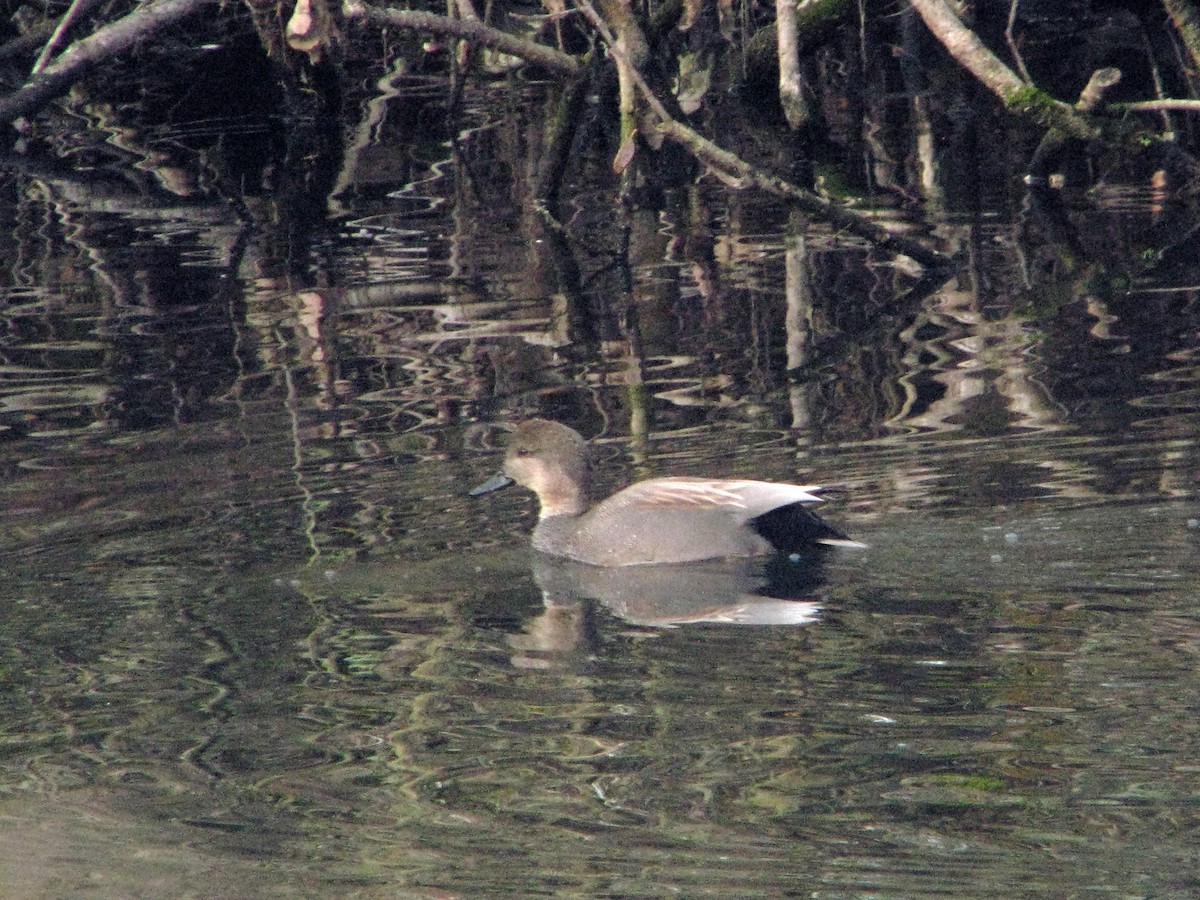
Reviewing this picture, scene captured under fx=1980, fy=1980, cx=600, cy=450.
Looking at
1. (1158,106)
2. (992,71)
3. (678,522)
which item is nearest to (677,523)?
(678,522)

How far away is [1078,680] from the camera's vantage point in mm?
5309

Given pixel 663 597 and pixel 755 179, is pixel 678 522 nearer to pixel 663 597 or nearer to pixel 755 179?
pixel 663 597

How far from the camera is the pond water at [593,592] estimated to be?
452 cm

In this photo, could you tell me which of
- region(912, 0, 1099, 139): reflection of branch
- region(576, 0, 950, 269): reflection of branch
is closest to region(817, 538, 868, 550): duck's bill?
region(576, 0, 950, 269): reflection of branch

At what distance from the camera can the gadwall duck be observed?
6883 mm

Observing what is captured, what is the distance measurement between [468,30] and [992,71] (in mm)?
3059

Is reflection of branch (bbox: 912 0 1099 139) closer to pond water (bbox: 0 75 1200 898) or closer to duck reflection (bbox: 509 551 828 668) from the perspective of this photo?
pond water (bbox: 0 75 1200 898)

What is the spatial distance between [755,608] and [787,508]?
2.41ft

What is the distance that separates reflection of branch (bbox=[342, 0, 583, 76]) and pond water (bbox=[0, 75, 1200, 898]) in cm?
123

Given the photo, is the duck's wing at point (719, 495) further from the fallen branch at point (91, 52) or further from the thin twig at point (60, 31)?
the thin twig at point (60, 31)

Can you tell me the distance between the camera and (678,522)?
276 inches

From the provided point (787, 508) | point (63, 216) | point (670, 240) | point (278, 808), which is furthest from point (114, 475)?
point (63, 216)

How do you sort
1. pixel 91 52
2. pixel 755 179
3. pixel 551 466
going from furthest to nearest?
pixel 91 52 → pixel 755 179 → pixel 551 466

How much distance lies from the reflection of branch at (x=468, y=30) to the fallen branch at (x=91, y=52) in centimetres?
184
